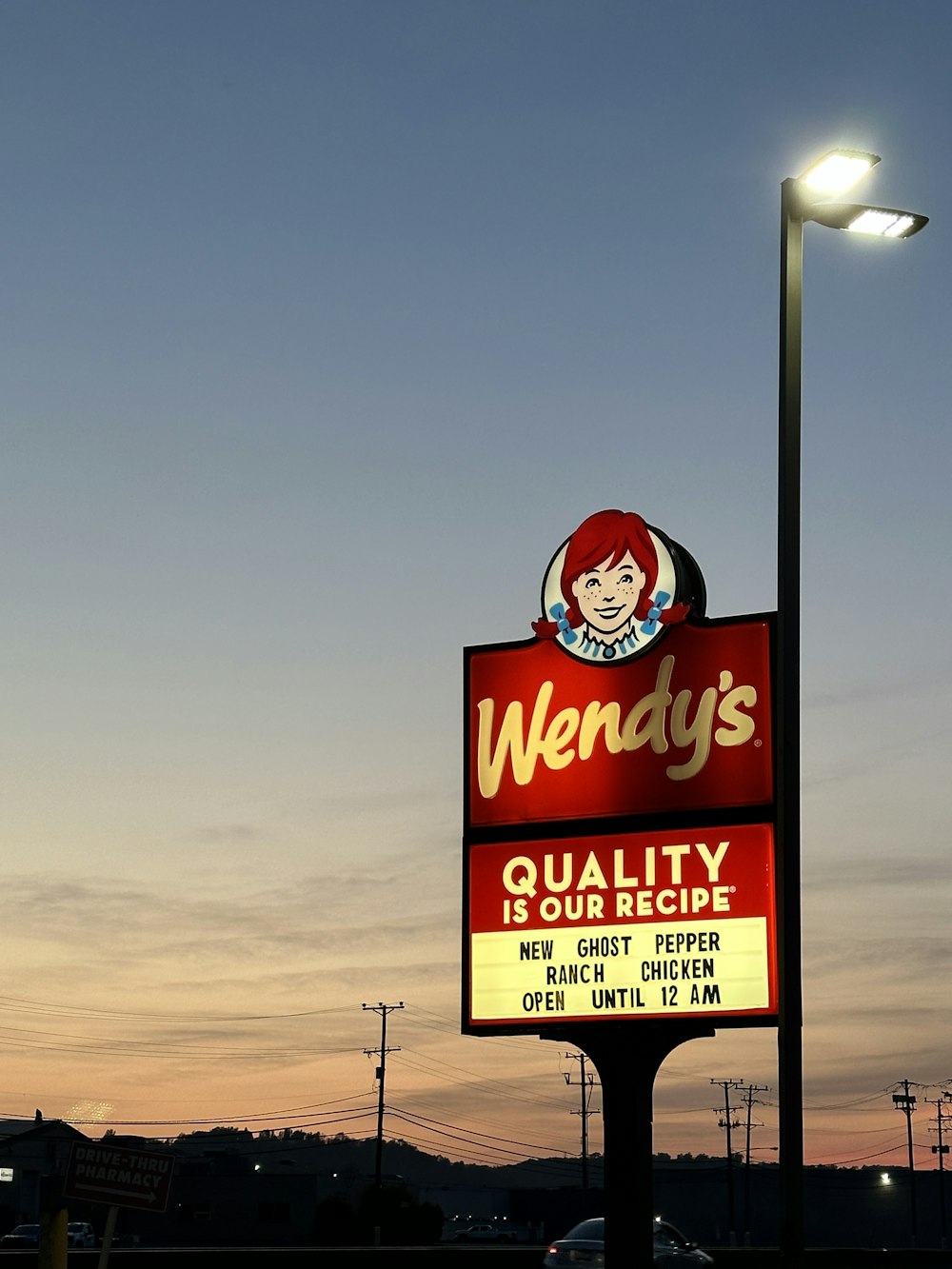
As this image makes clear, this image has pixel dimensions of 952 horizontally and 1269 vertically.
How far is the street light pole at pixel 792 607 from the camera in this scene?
43.6 feet

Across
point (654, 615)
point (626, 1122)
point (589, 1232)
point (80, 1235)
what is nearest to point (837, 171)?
point (654, 615)

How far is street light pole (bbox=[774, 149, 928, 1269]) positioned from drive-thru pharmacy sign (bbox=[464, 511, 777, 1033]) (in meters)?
3.73

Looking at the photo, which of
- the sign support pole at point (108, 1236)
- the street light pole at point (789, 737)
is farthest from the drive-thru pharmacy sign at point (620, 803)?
the sign support pole at point (108, 1236)

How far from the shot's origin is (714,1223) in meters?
145

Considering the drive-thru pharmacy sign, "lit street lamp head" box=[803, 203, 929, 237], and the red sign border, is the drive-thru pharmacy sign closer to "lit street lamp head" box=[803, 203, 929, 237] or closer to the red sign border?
the red sign border

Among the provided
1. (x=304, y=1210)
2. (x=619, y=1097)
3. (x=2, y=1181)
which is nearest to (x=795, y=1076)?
(x=619, y=1097)

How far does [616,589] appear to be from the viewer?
773 inches

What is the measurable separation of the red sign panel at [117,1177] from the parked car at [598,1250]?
1014 centimetres

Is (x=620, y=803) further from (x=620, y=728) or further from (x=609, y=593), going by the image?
(x=609, y=593)

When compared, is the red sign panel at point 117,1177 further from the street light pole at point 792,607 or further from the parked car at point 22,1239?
the parked car at point 22,1239

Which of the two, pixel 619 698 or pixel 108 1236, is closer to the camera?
pixel 108 1236

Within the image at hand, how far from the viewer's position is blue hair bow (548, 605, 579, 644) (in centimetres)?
1978

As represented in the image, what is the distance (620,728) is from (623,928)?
7.38 ft

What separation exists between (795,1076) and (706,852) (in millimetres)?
4851
